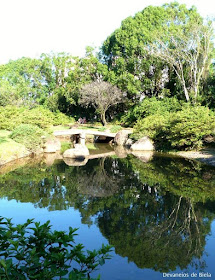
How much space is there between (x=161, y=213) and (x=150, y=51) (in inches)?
839

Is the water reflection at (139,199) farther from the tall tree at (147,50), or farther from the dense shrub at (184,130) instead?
the tall tree at (147,50)

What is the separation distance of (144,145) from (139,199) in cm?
1170

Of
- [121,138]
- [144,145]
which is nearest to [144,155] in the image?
[144,145]

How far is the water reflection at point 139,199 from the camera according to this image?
649cm

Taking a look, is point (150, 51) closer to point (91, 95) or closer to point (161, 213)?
point (91, 95)

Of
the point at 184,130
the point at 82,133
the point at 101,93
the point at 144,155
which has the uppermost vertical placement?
the point at 101,93

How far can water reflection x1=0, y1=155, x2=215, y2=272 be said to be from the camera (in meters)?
6.49

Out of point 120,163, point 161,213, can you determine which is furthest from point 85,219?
point 120,163

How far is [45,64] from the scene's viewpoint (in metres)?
38.2

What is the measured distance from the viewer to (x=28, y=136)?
60.7 feet

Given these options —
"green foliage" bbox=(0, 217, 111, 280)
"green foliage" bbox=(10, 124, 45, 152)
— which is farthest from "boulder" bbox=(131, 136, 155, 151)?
"green foliage" bbox=(0, 217, 111, 280)

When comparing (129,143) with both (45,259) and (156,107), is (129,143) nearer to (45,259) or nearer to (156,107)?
(156,107)

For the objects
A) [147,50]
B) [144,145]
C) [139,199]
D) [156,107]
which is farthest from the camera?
[147,50]

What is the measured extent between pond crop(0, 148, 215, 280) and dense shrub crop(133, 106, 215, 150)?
3.06 m
